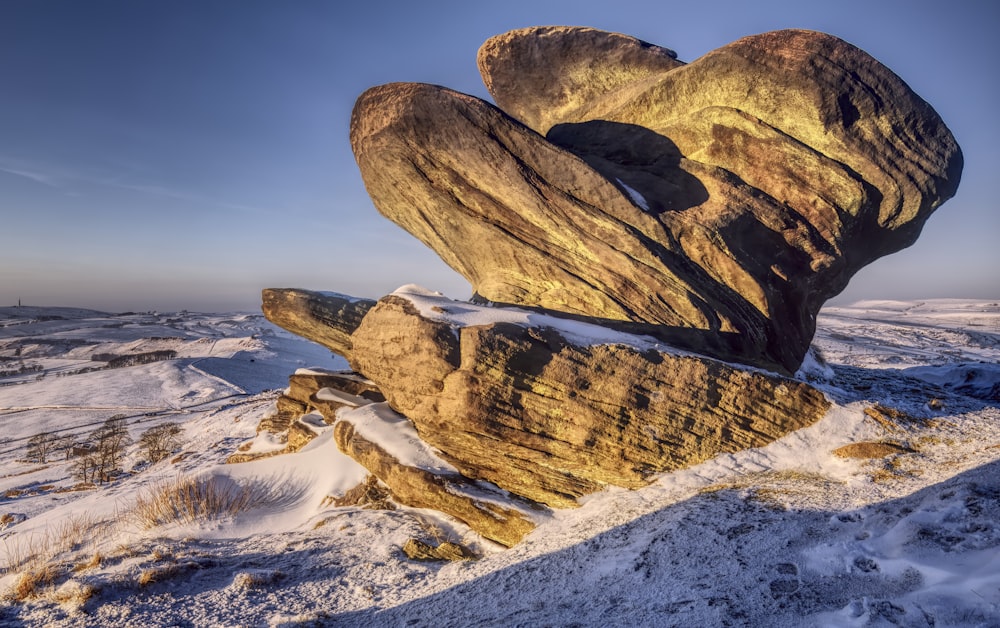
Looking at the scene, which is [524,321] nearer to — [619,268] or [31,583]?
[619,268]

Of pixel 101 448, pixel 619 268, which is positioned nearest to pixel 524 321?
pixel 619 268

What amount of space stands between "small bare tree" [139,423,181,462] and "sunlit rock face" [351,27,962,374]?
21.1 m

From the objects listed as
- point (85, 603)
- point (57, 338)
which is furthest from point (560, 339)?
point (57, 338)

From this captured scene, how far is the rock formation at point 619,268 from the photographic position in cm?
1020

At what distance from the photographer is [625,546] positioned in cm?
772

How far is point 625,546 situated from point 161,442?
1197 inches

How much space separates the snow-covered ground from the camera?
5.40 m

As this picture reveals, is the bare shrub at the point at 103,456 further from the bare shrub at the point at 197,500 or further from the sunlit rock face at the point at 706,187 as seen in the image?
the sunlit rock face at the point at 706,187

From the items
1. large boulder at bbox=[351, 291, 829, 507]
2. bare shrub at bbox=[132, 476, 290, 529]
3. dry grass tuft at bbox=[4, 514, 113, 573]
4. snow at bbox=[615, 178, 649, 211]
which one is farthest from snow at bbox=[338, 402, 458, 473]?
snow at bbox=[615, 178, 649, 211]

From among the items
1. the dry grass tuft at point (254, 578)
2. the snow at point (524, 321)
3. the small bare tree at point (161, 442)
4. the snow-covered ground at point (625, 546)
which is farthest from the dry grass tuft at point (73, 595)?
the small bare tree at point (161, 442)

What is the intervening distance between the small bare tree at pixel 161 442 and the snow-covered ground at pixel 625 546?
9.08 metres

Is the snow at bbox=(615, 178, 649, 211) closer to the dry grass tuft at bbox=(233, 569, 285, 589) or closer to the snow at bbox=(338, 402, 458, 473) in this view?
the snow at bbox=(338, 402, 458, 473)

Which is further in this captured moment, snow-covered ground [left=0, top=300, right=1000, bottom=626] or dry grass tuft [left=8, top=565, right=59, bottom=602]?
dry grass tuft [left=8, top=565, right=59, bottom=602]

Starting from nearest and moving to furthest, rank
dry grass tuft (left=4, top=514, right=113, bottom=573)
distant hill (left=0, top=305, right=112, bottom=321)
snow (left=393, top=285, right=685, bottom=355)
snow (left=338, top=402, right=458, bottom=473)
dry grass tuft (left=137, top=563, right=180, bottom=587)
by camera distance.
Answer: dry grass tuft (left=137, top=563, right=180, bottom=587) < dry grass tuft (left=4, top=514, right=113, bottom=573) < snow (left=393, top=285, right=685, bottom=355) < snow (left=338, top=402, right=458, bottom=473) < distant hill (left=0, top=305, right=112, bottom=321)
